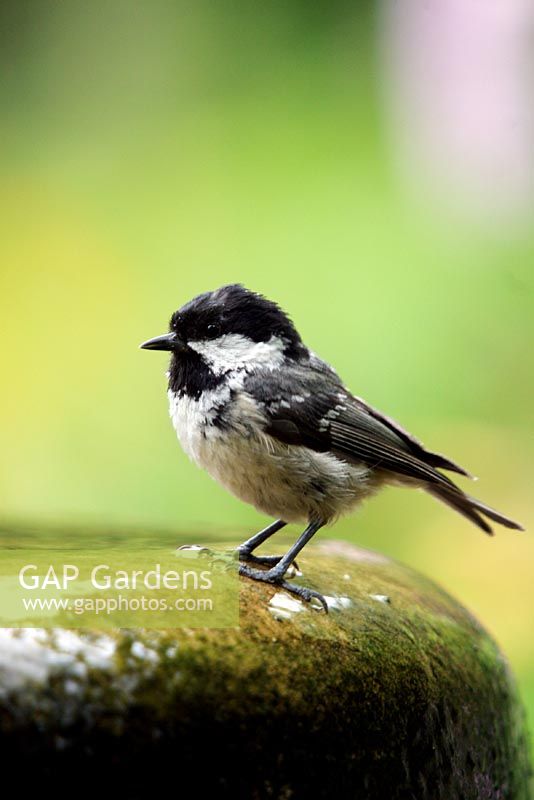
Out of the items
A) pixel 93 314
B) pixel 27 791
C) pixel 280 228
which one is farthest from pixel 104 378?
pixel 27 791

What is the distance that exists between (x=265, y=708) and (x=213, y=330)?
1177 mm

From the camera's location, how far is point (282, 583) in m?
2.01

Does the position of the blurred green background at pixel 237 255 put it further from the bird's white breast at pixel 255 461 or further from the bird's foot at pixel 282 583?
the bird's foot at pixel 282 583

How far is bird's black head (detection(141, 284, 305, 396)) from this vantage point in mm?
2432

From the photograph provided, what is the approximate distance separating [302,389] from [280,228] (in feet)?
11.2

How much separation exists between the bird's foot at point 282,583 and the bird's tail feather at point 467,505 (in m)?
0.73

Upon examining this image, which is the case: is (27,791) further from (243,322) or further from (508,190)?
(508,190)

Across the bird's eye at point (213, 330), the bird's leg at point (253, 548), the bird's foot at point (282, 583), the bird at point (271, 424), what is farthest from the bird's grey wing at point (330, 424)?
the bird's foot at point (282, 583)

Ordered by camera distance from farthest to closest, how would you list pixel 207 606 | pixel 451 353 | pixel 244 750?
1. pixel 451 353
2. pixel 207 606
3. pixel 244 750

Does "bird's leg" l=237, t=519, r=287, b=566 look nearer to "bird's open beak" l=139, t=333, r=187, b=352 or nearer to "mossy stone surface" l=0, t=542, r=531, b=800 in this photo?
"mossy stone surface" l=0, t=542, r=531, b=800

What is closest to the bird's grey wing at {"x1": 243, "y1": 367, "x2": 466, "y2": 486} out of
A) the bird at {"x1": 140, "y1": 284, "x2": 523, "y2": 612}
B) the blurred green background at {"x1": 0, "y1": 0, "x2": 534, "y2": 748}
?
the bird at {"x1": 140, "y1": 284, "x2": 523, "y2": 612}

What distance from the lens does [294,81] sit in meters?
6.49

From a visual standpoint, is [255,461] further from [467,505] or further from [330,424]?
[467,505]

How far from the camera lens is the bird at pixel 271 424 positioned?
7.63ft
